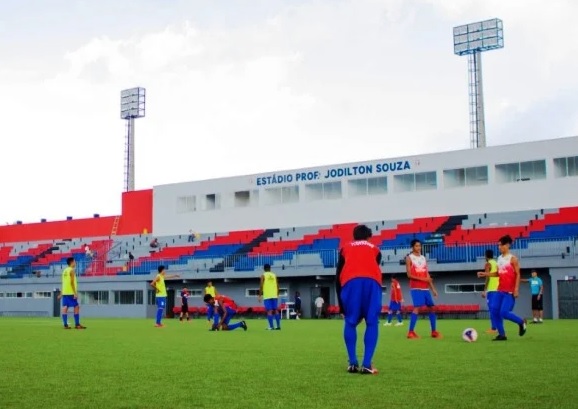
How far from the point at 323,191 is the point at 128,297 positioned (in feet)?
49.8

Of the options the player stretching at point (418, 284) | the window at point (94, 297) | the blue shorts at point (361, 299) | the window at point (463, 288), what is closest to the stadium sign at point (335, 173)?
the window at point (463, 288)

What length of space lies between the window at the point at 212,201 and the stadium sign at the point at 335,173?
12.9 ft

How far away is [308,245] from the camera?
51.6m

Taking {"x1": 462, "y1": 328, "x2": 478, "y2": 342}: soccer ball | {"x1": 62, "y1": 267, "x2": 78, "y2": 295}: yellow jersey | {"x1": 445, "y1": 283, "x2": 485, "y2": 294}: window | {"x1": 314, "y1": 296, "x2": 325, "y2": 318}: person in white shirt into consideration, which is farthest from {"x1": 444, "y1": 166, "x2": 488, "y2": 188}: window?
{"x1": 462, "y1": 328, "x2": 478, "y2": 342}: soccer ball

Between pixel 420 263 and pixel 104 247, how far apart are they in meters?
50.1

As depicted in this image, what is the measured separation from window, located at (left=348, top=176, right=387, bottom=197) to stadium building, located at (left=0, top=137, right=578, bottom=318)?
0.07 metres

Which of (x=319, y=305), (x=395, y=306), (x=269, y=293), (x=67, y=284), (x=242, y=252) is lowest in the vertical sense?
(x=319, y=305)

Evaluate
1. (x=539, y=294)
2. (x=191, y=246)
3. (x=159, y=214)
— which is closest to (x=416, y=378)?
(x=539, y=294)

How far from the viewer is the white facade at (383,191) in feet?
156

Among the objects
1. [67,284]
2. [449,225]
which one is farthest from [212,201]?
[67,284]

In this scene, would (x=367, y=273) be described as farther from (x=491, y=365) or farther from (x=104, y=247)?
(x=104, y=247)

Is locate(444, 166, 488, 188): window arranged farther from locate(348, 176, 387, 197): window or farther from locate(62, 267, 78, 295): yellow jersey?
locate(62, 267, 78, 295): yellow jersey

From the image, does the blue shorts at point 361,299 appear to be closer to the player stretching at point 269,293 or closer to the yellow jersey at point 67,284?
the player stretching at point 269,293

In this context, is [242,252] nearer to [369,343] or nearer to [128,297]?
[128,297]
